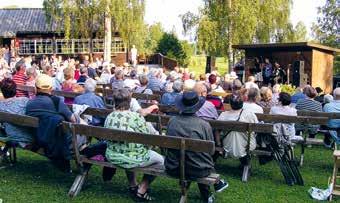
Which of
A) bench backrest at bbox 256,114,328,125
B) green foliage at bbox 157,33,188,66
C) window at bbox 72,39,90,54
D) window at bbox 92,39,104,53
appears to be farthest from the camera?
green foliage at bbox 157,33,188,66

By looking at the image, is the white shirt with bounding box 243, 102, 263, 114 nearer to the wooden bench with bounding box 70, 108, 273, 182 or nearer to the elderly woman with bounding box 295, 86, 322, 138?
the wooden bench with bounding box 70, 108, 273, 182

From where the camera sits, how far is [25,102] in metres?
7.11

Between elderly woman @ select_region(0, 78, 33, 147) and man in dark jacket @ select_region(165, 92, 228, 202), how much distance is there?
2.01m

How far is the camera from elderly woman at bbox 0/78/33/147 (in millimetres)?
6582

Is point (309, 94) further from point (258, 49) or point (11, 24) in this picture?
point (11, 24)

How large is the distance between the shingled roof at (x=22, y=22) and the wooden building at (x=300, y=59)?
1954cm

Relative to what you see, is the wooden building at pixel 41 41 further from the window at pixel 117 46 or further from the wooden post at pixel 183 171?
the wooden post at pixel 183 171

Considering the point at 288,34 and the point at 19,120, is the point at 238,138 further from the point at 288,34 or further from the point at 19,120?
the point at 288,34

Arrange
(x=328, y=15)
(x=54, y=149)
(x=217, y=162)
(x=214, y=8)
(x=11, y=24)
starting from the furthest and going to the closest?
(x=11, y=24)
(x=328, y=15)
(x=214, y=8)
(x=217, y=162)
(x=54, y=149)

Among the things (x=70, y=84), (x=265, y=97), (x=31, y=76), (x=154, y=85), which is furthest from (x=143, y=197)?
(x=154, y=85)

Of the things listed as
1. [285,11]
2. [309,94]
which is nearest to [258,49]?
[285,11]

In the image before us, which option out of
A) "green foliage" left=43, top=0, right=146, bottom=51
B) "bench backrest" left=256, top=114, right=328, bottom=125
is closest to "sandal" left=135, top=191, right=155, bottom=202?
"bench backrest" left=256, top=114, right=328, bottom=125

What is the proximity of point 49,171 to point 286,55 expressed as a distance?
746 inches

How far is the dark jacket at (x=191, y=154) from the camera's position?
5434 millimetres
